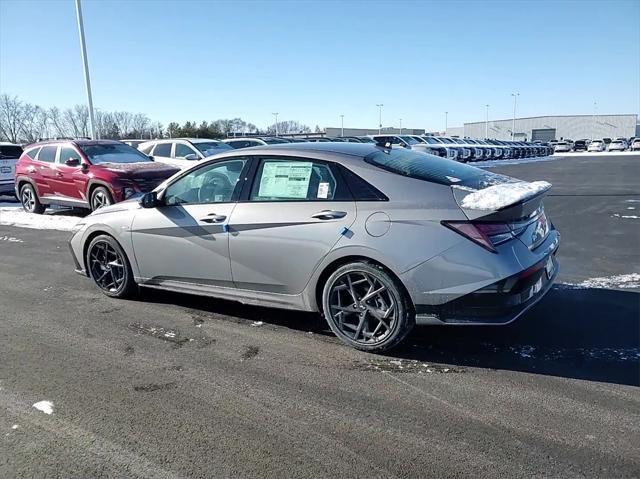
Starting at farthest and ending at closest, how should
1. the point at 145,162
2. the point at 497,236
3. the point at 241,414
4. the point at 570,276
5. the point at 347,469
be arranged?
the point at 145,162 < the point at 570,276 < the point at 497,236 < the point at 241,414 < the point at 347,469

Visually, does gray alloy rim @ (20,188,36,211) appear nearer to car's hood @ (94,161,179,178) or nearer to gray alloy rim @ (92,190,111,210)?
gray alloy rim @ (92,190,111,210)

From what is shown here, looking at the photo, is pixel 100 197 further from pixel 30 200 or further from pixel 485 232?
pixel 485 232

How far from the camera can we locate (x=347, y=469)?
2.57m

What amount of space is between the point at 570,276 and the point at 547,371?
2.63 metres

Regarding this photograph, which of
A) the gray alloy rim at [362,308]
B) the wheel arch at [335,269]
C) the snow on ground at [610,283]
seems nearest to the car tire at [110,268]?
the wheel arch at [335,269]

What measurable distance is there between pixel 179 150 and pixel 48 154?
148 inches

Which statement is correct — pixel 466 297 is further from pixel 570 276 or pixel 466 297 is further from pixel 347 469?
pixel 570 276

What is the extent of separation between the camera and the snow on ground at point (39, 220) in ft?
34.3

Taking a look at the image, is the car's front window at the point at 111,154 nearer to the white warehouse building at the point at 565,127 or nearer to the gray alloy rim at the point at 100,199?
the gray alloy rim at the point at 100,199

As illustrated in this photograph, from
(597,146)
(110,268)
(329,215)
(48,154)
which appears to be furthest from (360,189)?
(597,146)

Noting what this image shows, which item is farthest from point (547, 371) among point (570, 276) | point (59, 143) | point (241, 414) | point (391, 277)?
point (59, 143)

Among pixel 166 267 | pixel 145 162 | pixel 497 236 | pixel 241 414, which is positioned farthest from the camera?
pixel 145 162

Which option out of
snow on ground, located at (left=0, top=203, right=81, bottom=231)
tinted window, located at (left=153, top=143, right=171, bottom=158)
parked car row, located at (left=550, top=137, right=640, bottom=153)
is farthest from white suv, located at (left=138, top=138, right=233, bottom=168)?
parked car row, located at (left=550, top=137, right=640, bottom=153)

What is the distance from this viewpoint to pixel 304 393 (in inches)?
133
